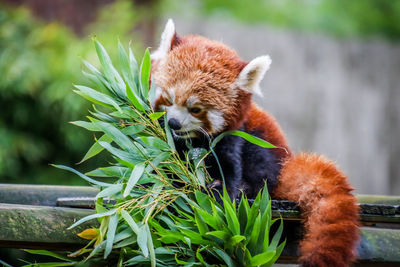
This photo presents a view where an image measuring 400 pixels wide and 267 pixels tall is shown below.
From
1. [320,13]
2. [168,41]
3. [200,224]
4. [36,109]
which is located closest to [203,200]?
[200,224]

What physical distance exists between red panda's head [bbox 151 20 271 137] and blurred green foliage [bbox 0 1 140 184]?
6.43 ft

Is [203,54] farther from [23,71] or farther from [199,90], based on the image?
[23,71]

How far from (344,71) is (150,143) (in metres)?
4.65

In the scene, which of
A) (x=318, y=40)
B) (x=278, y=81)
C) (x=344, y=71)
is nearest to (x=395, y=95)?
(x=344, y=71)

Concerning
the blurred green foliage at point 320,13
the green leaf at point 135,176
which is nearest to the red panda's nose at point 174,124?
→ the green leaf at point 135,176

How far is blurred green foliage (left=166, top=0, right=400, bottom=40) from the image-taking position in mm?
7035

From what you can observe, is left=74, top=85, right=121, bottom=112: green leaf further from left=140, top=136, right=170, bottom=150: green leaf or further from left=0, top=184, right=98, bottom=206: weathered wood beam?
left=0, top=184, right=98, bottom=206: weathered wood beam

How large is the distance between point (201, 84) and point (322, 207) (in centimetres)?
64

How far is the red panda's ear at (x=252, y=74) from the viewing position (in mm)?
2029

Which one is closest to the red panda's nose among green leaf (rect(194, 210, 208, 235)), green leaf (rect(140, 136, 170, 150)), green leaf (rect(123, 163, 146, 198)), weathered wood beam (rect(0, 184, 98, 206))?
green leaf (rect(140, 136, 170, 150))

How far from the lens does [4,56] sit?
3916 mm

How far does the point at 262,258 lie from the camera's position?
1447 mm

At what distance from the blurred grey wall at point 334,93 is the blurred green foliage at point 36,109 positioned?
1.68 metres

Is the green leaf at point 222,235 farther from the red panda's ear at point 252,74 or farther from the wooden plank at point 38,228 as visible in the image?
the red panda's ear at point 252,74
